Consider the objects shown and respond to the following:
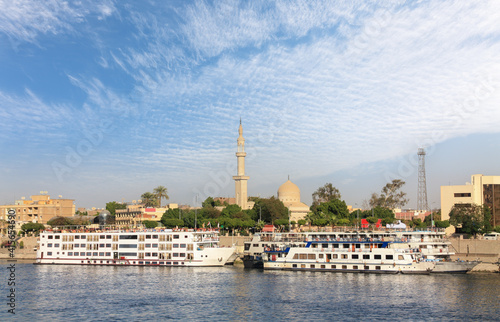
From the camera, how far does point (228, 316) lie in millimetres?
44531

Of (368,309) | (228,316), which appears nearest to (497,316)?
(368,309)

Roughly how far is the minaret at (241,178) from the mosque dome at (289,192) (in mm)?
19673

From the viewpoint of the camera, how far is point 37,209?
145 m

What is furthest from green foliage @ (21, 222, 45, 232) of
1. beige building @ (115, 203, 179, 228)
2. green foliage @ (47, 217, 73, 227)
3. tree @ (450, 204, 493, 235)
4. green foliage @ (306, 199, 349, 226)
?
tree @ (450, 204, 493, 235)

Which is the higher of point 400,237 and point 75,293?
point 400,237

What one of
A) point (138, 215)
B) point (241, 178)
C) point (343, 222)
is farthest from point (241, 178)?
point (343, 222)

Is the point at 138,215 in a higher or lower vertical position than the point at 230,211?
lower

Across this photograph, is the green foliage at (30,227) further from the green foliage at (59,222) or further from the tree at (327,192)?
the tree at (327,192)

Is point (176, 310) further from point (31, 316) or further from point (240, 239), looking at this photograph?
point (240, 239)

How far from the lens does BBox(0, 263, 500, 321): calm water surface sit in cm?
4462

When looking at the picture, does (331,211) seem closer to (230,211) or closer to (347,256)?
(230,211)

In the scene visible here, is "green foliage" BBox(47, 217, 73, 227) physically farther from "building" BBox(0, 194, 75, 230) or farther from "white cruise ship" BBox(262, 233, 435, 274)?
"white cruise ship" BBox(262, 233, 435, 274)

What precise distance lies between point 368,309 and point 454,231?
236 feet

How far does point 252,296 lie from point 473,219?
188ft
